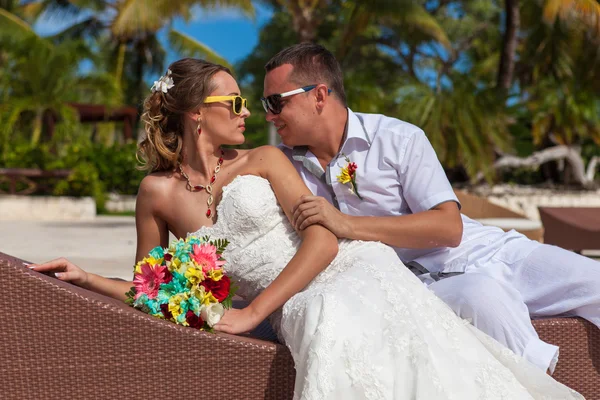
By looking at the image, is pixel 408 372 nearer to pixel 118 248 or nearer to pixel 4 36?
pixel 118 248

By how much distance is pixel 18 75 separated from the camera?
22500 millimetres

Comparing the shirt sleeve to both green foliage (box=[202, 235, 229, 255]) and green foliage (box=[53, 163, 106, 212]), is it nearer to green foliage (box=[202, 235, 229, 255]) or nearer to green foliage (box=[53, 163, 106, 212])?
green foliage (box=[202, 235, 229, 255])

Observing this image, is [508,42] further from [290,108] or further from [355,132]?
[290,108]

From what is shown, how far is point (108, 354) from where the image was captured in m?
2.18

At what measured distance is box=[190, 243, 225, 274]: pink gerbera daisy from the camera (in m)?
2.35

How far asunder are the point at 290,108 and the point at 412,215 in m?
0.71

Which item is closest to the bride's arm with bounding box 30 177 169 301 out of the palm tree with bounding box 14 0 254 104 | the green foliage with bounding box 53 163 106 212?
the green foliage with bounding box 53 163 106 212

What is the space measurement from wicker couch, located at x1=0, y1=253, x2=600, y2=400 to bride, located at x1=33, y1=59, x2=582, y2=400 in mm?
124

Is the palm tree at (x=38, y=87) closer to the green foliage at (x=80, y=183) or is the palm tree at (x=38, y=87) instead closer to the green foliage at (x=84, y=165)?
the green foliage at (x=84, y=165)

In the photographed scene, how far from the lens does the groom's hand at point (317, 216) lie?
2.56m

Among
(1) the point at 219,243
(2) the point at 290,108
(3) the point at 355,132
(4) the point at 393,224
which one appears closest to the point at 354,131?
(3) the point at 355,132

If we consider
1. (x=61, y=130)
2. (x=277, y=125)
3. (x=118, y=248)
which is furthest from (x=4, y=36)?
(x=277, y=125)

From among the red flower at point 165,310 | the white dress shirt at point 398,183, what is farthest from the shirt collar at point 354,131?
the red flower at point 165,310

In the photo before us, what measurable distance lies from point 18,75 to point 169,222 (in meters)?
21.7
